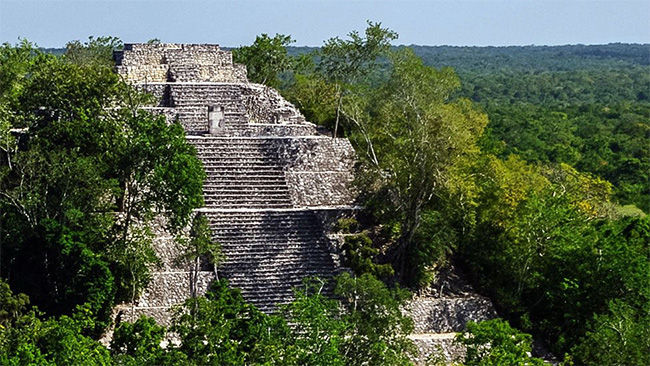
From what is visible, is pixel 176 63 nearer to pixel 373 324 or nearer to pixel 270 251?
pixel 270 251

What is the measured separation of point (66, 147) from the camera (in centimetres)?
1916

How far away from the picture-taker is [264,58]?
98.1ft

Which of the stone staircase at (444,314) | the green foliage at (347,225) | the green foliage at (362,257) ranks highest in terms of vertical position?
the green foliage at (347,225)

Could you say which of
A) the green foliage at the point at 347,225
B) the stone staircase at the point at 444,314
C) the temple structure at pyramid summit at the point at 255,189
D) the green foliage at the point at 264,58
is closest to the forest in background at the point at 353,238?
the green foliage at the point at 347,225

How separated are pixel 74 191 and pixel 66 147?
1233mm

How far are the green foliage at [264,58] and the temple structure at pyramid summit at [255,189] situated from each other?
175 inches

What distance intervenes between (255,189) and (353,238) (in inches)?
85.6

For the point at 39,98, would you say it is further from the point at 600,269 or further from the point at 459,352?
the point at 600,269

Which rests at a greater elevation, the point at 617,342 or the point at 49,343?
the point at 49,343

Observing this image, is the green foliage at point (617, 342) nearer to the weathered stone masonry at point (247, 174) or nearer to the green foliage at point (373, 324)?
the green foliage at point (373, 324)

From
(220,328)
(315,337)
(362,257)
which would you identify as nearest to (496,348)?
(315,337)

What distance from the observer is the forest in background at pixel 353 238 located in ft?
50.6

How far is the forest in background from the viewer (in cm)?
1542

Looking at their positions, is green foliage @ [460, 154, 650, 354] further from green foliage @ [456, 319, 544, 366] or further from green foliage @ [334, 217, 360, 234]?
green foliage @ [456, 319, 544, 366]
